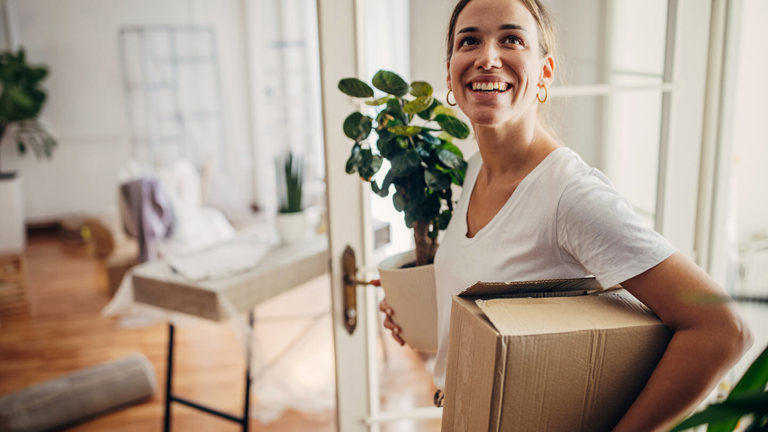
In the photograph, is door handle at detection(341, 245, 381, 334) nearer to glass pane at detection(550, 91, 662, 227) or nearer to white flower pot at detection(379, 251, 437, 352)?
white flower pot at detection(379, 251, 437, 352)

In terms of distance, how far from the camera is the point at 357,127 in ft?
4.04

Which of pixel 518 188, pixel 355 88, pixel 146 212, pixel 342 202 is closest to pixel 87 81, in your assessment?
pixel 146 212

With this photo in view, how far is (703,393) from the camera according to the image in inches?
30.8

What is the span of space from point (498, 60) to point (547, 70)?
0.12 metres

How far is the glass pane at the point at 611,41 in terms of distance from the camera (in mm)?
1482

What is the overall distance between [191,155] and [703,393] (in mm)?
6363

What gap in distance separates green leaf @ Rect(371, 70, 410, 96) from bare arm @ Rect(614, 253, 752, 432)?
609 millimetres

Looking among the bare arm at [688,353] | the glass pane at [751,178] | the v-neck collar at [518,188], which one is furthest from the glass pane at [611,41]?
the glass pane at [751,178]

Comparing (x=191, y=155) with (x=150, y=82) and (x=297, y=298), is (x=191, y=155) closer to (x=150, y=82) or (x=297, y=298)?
(x=150, y=82)

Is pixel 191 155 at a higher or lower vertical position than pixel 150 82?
lower

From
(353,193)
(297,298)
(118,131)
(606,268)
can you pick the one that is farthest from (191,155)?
(606,268)

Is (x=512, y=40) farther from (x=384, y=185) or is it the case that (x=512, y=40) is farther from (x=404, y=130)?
(x=384, y=185)

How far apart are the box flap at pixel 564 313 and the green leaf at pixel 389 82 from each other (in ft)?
1.71

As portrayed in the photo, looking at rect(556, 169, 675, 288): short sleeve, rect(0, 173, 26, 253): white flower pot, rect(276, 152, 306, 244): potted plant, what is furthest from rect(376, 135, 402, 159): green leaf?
rect(0, 173, 26, 253): white flower pot
